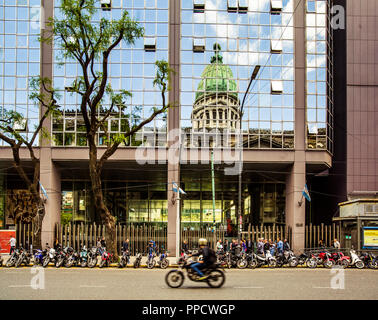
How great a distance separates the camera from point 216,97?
34312 millimetres

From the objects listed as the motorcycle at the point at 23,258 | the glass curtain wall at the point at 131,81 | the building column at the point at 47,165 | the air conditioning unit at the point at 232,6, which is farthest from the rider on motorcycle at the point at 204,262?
the air conditioning unit at the point at 232,6

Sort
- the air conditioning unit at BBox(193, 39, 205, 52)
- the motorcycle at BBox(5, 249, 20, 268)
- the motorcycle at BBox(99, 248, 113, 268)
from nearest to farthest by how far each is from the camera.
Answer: the motorcycle at BBox(99, 248, 113, 268)
the motorcycle at BBox(5, 249, 20, 268)
the air conditioning unit at BBox(193, 39, 205, 52)

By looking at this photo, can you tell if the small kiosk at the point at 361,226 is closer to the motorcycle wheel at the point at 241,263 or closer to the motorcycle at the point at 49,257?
the motorcycle wheel at the point at 241,263

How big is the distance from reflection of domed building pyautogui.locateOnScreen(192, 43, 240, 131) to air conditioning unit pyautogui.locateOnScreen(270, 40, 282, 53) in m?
3.72

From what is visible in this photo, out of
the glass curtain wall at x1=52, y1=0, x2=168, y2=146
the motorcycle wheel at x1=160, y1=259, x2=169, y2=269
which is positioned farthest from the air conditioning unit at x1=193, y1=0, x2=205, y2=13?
the motorcycle wheel at x1=160, y1=259, x2=169, y2=269

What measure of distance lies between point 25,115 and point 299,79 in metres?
21.0

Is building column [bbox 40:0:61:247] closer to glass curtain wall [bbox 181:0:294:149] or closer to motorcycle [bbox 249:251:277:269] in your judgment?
glass curtain wall [bbox 181:0:294:149]

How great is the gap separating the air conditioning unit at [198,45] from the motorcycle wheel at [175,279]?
23.5m

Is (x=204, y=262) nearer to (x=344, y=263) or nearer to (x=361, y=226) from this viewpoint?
(x=344, y=263)

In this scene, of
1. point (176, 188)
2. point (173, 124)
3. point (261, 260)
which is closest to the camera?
point (261, 260)

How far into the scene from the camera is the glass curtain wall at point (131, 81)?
3369 cm

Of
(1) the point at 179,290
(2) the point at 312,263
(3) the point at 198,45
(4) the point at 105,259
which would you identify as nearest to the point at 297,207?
(2) the point at 312,263

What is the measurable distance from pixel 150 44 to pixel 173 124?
21.1 feet

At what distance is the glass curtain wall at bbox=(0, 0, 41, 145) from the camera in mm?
33375
